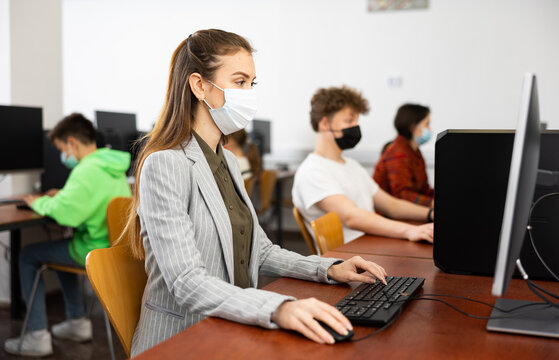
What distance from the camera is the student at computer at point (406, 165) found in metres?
2.82

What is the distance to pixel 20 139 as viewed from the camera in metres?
3.06

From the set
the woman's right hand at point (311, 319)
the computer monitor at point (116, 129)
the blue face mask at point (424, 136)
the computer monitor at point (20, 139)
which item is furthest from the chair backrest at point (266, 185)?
the woman's right hand at point (311, 319)

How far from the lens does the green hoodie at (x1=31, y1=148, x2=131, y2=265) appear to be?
2.56 m

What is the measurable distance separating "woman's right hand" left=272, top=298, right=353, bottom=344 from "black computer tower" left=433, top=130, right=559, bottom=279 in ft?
1.72

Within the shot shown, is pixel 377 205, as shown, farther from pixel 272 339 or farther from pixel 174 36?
pixel 174 36

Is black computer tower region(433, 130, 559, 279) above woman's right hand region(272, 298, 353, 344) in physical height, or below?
above

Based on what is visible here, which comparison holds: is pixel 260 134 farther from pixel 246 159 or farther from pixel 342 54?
pixel 342 54

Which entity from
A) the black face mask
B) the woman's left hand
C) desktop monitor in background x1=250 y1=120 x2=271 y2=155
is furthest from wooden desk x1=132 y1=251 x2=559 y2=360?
desktop monitor in background x1=250 y1=120 x2=271 y2=155

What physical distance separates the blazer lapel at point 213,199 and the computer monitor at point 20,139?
2.12 metres

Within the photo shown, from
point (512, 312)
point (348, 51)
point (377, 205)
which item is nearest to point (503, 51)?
point (348, 51)

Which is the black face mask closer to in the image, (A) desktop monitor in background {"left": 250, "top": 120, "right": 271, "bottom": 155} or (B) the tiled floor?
(B) the tiled floor

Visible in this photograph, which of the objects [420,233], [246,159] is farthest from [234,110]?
[246,159]

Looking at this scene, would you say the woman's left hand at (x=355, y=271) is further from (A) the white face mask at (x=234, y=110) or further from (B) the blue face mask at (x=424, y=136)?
(B) the blue face mask at (x=424, y=136)

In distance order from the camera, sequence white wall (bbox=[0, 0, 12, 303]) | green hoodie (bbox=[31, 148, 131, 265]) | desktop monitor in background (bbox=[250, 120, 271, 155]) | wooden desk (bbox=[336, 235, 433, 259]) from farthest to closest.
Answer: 1. desktop monitor in background (bbox=[250, 120, 271, 155])
2. white wall (bbox=[0, 0, 12, 303])
3. green hoodie (bbox=[31, 148, 131, 265])
4. wooden desk (bbox=[336, 235, 433, 259])
